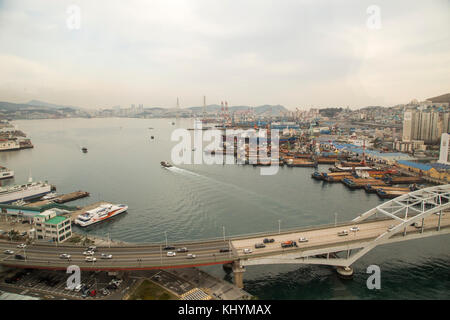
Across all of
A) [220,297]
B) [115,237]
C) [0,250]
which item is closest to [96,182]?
[115,237]

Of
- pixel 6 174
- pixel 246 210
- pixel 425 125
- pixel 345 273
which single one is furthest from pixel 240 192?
pixel 425 125

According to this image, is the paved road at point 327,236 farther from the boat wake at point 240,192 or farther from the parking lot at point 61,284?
the boat wake at point 240,192

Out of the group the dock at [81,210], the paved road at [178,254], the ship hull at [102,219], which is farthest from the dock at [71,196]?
the paved road at [178,254]

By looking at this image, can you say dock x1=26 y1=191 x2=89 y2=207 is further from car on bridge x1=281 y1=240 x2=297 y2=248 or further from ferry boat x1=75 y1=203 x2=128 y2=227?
car on bridge x1=281 y1=240 x2=297 y2=248

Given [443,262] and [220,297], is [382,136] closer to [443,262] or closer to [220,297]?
[443,262]

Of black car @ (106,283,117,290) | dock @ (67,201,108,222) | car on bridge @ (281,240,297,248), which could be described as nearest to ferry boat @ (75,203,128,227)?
dock @ (67,201,108,222)
